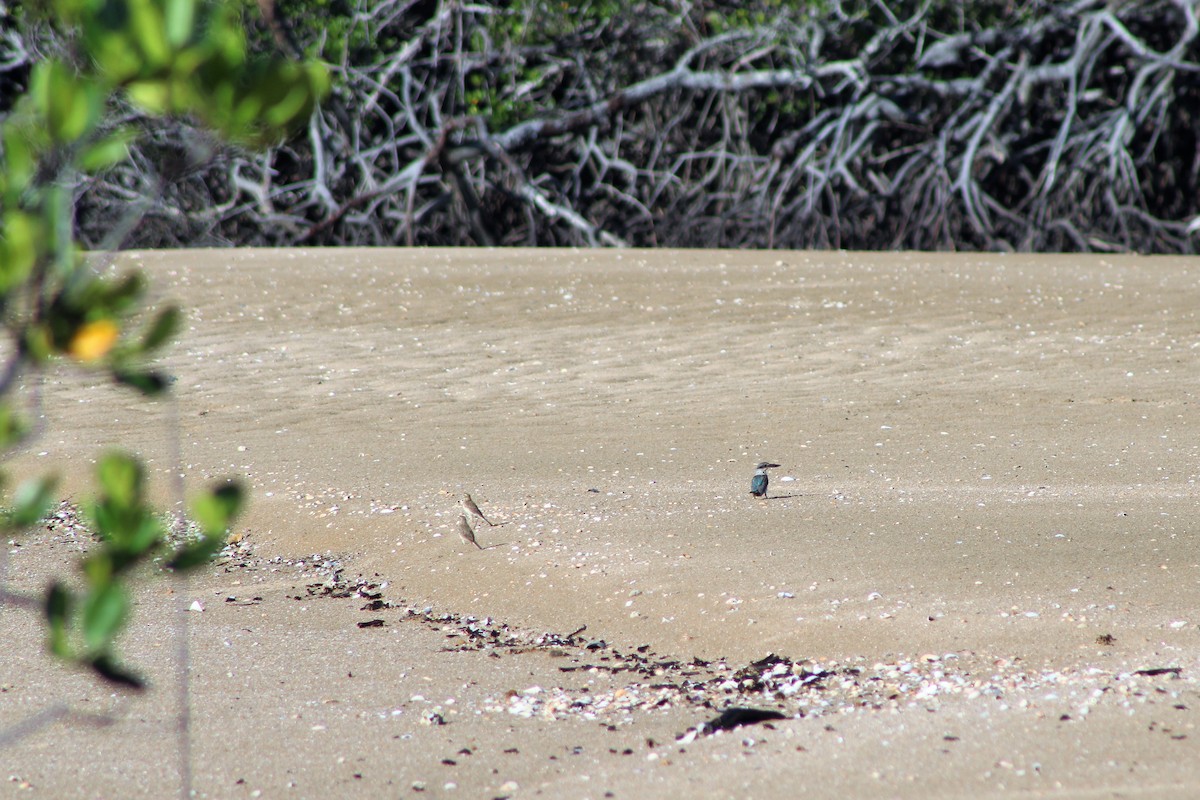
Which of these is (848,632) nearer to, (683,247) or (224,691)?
(224,691)

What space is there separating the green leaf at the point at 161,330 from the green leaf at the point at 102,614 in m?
0.20

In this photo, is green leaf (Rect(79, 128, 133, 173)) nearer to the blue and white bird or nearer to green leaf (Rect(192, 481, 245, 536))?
green leaf (Rect(192, 481, 245, 536))

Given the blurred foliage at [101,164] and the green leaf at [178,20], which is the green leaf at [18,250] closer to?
the blurred foliage at [101,164]

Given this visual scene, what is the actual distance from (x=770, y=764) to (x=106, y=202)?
39.3 ft

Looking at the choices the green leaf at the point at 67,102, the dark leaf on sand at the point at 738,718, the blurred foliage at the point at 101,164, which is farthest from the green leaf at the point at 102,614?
the dark leaf on sand at the point at 738,718

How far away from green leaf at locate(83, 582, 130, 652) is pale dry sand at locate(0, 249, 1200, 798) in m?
1.18

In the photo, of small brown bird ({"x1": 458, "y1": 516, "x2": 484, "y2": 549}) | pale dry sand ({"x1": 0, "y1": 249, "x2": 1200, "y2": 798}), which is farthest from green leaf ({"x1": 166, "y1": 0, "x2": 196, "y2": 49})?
small brown bird ({"x1": 458, "y1": 516, "x2": 484, "y2": 549})

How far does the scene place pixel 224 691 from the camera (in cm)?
298

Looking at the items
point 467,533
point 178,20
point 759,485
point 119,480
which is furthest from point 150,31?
point 759,485

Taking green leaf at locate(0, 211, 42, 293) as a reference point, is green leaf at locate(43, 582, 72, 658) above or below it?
below

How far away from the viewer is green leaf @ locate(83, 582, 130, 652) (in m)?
1.04

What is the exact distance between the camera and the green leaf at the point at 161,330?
3.50ft

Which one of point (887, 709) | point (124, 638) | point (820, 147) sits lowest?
point (124, 638)

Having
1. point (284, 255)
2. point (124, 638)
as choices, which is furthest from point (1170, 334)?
point (284, 255)
